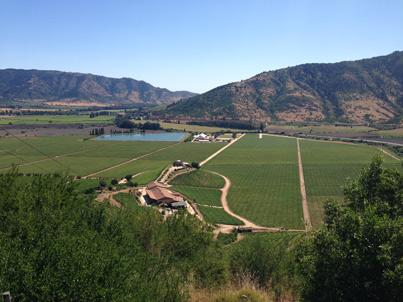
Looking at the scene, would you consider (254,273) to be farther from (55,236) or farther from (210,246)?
(55,236)

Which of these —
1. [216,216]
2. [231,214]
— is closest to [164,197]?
[216,216]

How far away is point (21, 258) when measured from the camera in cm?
1573

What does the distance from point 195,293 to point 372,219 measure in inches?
371

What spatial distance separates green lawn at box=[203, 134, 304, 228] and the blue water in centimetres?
3205

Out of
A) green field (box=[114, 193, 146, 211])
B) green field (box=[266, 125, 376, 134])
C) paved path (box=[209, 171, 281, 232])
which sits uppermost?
green field (box=[266, 125, 376, 134])

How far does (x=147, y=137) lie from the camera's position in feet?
543

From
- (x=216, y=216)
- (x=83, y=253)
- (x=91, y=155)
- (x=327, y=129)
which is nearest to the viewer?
(x=83, y=253)

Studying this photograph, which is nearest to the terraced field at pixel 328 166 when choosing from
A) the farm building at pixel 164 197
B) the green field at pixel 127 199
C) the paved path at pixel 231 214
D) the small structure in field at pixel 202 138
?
the paved path at pixel 231 214

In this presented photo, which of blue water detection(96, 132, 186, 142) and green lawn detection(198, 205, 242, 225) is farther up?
blue water detection(96, 132, 186, 142)

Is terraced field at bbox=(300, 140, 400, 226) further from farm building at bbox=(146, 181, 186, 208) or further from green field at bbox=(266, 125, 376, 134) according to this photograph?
green field at bbox=(266, 125, 376, 134)

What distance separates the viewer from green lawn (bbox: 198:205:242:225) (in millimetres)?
56875

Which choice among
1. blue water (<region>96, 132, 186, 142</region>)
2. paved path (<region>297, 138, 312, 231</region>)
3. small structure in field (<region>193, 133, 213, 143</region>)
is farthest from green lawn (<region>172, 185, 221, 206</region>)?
blue water (<region>96, 132, 186, 142</region>)

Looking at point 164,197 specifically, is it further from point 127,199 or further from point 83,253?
point 83,253

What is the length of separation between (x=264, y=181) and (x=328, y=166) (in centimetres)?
2361
